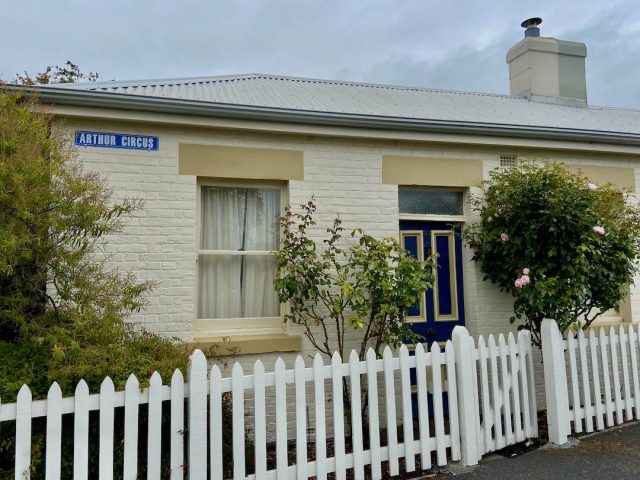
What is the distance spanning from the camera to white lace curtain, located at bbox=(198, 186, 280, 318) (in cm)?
510

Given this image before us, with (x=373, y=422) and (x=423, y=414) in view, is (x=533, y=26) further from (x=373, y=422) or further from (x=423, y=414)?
(x=373, y=422)

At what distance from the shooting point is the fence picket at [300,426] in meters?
3.56

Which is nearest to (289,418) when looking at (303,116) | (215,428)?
(215,428)

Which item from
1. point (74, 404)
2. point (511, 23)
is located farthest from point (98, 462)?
point (511, 23)

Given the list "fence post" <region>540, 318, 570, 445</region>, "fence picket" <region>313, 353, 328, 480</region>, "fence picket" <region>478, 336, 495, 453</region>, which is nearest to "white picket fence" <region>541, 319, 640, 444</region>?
"fence post" <region>540, 318, 570, 445</region>

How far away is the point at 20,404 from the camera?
2758 mm

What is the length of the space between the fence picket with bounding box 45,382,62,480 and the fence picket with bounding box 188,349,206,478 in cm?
81

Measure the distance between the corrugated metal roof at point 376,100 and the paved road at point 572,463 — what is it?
364 centimetres

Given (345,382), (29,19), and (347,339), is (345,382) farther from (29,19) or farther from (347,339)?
(29,19)

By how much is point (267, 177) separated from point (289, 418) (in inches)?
104

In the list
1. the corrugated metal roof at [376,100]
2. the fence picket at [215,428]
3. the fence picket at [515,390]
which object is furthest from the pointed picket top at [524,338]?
the fence picket at [215,428]

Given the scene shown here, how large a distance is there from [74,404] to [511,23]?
10.6 m

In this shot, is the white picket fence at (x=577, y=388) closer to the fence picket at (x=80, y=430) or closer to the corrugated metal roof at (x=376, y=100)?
the corrugated metal roof at (x=376, y=100)

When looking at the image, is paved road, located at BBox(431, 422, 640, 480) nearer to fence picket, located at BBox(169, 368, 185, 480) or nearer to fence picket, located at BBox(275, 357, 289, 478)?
fence picket, located at BBox(275, 357, 289, 478)
